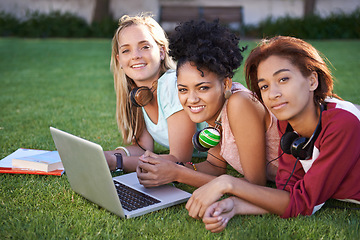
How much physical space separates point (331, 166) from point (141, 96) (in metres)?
1.67

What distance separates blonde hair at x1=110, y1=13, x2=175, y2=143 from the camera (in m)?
3.83

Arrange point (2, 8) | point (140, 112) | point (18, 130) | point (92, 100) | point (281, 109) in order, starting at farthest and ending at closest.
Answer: point (2, 8) → point (92, 100) → point (18, 130) → point (140, 112) → point (281, 109)

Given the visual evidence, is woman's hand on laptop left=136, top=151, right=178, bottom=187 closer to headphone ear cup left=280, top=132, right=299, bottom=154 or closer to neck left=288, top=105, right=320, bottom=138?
headphone ear cup left=280, top=132, right=299, bottom=154

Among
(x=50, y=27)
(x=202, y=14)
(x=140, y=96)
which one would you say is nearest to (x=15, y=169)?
(x=140, y=96)

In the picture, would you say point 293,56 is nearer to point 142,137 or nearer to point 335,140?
point 335,140

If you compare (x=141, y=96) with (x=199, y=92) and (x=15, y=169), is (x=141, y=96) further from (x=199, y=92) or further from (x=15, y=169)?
(x=15, y=169)

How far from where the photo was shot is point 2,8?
19.1m

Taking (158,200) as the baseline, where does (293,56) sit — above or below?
above

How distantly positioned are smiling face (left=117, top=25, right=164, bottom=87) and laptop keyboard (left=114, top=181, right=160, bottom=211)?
1.03 meters

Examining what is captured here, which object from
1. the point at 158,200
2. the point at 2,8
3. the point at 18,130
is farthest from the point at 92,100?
the point at 2,8

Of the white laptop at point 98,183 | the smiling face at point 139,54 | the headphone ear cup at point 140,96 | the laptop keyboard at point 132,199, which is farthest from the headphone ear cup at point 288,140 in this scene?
the smiling face at point 139,54

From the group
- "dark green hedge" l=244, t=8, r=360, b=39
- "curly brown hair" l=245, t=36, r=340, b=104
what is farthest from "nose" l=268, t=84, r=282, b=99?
"dark green hedge" l=244, t=8, r=360, b=39

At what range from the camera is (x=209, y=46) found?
2.89 meters

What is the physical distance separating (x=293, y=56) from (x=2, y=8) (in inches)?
744
